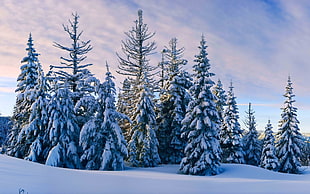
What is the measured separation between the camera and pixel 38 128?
67.5ft

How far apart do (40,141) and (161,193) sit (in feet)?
49.4

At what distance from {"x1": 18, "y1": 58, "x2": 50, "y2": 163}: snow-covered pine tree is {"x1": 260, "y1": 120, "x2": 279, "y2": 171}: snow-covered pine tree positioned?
25.6 meters

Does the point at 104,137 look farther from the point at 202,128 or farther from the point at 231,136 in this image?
the point at 231,136

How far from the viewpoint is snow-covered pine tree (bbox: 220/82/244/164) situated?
31109 mm

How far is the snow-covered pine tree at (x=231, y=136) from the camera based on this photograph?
1225 inches

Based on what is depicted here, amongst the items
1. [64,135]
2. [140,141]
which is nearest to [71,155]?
[64,135]

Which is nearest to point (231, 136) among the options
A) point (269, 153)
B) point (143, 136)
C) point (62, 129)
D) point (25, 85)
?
point (269, 153)

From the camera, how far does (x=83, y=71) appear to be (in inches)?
885

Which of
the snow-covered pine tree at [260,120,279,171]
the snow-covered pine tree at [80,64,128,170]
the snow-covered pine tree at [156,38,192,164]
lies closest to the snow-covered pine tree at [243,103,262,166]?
the snow-covered pine tree at [260,120,279,171]

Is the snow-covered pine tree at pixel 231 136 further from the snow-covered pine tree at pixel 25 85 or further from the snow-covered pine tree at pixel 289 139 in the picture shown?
→ the snow-covered pine tree at pixel 25 85

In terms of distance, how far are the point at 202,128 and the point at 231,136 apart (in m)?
12.6

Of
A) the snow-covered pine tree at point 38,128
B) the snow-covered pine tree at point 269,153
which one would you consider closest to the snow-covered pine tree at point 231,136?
the snow-covered pine tree at point 269,153

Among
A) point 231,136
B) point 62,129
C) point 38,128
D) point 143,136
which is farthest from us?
point 231,136

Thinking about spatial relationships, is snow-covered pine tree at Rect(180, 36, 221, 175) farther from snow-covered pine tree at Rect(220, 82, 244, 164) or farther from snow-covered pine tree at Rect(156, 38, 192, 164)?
snow-covered pine tree at Rect(220, 82, 244, 164)
